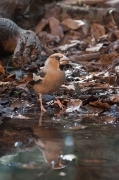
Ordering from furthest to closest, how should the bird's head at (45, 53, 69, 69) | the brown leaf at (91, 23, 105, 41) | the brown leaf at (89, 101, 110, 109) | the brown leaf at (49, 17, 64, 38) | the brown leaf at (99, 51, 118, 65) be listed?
the brown leaf at (49, 17, 64, 38), the brown leaf at (91, 23, 105, 41), the brown leaf at (99, 51, 118, 65), the bird's head at (45, 53, 69, 69), the brown leaf at (89, 101, 110, 109)

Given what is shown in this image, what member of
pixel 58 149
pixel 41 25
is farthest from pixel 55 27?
pixel 58 149

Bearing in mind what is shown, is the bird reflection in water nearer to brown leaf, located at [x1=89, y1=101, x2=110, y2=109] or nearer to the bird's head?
brown leaf, located at [x1=89, y1=101, x2=110, y2=109]

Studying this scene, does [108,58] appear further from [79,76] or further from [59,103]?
[59,103]

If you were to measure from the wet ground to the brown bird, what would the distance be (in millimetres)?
398

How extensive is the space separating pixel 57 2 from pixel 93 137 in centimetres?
666

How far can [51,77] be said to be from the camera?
4297 millimetres

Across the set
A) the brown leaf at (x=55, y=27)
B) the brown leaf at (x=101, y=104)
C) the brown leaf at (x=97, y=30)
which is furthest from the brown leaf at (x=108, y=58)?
the brown leaf at (x=101, y=104)

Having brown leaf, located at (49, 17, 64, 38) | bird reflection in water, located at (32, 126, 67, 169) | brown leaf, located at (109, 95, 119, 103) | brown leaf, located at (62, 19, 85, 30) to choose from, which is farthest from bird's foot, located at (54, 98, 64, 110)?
brown leaf, located at (62, 19, 85, 30)

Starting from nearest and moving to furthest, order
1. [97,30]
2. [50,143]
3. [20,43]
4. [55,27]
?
1. [50,143]
2. [20,43]
3. [97,30]
4. [55,27]

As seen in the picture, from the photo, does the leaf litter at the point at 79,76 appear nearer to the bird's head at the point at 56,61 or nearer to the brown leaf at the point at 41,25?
the brown leaf at the point at 41,25

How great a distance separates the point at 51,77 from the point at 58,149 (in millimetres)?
1397

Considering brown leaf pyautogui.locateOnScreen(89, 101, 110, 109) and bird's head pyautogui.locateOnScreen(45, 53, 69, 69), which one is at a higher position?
bird's head pyautogui.locateOnScreen(45, 53, 69, 69)

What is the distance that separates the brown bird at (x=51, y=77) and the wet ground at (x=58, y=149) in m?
0.40

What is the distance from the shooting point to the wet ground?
255 cm
